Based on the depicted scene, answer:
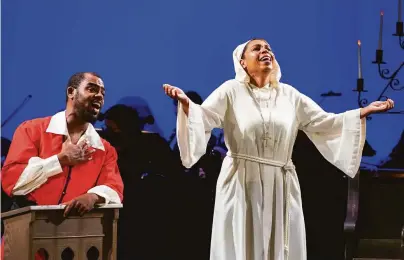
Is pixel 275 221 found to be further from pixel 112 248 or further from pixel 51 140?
pixel 51 140

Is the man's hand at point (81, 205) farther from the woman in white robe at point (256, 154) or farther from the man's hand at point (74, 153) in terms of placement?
the woman in white robe at point (256, 154)

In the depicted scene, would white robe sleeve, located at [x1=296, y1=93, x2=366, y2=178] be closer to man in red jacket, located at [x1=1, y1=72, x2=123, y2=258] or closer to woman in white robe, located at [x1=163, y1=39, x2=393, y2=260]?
woman in white robe, located at [x1=163, y1=39, x2=393, y2=260]

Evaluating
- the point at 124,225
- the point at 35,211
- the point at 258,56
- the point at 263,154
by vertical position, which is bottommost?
the point at 124,225

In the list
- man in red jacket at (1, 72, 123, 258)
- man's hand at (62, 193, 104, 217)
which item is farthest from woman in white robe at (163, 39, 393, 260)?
man in red jacket at (1, 72, 123, 258)

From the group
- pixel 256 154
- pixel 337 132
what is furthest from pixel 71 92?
pixel 337 132

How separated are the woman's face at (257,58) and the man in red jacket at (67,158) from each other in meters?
0.78

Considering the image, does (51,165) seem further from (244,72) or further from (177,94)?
(244,72)

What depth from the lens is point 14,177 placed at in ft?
10.4

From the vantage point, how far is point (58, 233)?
2.89 metres

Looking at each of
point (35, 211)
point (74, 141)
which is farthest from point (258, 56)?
point (35, 211)

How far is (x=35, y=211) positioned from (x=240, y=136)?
1.04 meters

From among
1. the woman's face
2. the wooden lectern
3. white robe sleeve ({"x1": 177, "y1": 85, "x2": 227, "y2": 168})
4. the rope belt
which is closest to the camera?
the wooden lectern

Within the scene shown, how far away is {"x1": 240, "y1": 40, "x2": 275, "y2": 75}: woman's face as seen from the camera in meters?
3.29

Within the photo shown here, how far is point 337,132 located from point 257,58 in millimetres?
579
